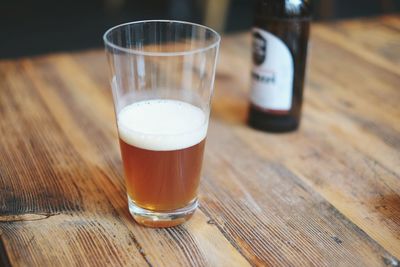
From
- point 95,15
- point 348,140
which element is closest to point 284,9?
point 348,140

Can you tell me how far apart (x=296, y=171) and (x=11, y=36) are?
2260mm

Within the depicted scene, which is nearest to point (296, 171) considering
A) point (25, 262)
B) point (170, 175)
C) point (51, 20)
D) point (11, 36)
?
point (170, 175)

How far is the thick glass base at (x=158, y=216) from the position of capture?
2.09 ft

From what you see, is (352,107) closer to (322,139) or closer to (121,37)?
(322,139)

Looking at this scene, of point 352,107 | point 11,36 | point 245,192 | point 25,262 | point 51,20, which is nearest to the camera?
point 25,262

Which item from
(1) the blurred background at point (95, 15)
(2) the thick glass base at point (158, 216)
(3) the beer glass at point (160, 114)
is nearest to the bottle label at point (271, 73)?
(3) the beer glass at point (160, 114)

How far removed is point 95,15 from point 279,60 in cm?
239

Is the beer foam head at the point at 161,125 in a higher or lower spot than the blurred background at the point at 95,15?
higher

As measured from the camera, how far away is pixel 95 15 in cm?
303

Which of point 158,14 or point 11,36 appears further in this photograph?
point 158,14

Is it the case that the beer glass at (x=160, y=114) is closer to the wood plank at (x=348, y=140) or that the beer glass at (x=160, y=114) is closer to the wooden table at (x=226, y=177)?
the wooden table at (x=226, y=177)

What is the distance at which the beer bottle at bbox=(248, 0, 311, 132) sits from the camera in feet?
2.67

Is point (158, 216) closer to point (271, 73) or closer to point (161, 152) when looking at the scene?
point (161, 152)

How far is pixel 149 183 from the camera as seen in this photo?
24.4 inches
